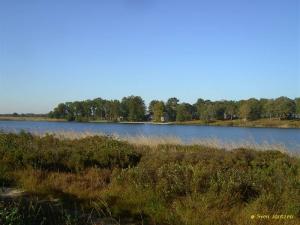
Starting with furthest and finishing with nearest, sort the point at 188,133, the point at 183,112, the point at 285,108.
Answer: the point at 183,112
the point at 285,108
the point at 188,133

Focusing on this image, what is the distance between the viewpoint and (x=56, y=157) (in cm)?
1094

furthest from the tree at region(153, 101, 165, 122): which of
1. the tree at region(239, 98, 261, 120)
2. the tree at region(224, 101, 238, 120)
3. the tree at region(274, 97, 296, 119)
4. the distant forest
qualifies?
the tree at region(274, 97, 296, 119)

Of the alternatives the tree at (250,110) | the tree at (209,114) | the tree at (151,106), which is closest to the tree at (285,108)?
the tree at (250,110)

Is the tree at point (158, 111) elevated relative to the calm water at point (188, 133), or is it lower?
elevated

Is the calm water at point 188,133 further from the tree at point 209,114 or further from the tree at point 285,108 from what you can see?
the tree at point 209,114

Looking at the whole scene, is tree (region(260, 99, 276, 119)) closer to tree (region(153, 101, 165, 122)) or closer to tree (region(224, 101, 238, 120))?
tree (region(224, 101, 238, 120))

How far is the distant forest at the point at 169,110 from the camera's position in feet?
399

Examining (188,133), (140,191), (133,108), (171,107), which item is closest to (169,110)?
(171,107)

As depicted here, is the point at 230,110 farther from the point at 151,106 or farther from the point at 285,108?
the point at 151,106

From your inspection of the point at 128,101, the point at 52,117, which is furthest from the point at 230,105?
the point at 52,117

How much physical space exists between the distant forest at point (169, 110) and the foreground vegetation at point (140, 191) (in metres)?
114

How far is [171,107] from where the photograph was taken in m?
142

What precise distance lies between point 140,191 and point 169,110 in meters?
131

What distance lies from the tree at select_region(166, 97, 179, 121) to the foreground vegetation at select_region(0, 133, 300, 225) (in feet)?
416
